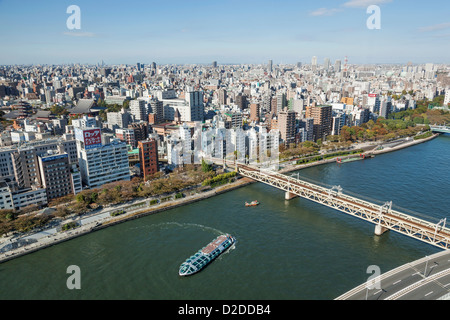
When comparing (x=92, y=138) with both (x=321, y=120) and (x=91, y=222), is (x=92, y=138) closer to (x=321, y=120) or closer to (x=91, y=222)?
(x=91, y=222)

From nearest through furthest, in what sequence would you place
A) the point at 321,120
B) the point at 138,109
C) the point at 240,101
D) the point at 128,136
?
1. the point at 128,136
2. the point at 321,120
3. the point at 138,109
4. the point at 240,101

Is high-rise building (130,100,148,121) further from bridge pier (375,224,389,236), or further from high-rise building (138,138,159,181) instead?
bridge pier (375,224,389,236)

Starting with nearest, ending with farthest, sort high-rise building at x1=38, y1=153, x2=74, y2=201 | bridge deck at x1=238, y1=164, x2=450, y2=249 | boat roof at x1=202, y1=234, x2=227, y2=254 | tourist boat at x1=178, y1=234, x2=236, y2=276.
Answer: tourist boat at x1=178, y1=234, x2=236, y2=276
boat roof at x1=202, y1=234, x2=227, y2=254
bridge deck at x1=238, y1=164, x2=450, y2=249
high-rise building at x1=38, y1=153, x2=74, y2=201

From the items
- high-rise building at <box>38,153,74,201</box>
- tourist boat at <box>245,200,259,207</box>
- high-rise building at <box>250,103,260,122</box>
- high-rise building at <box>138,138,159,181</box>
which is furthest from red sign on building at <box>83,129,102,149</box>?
high-rise building at <box>250,103,260,122</box>

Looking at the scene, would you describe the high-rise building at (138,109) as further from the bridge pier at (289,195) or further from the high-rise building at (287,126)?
the bridge pier at (289,195)

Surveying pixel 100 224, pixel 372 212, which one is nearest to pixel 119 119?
pixel 100 224

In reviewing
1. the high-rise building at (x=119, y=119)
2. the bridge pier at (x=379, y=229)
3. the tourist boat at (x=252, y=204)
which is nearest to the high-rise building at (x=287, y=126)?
the tourist boat at (x=252, y=204)

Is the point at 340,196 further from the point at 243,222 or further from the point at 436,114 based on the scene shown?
the point at 436,114
